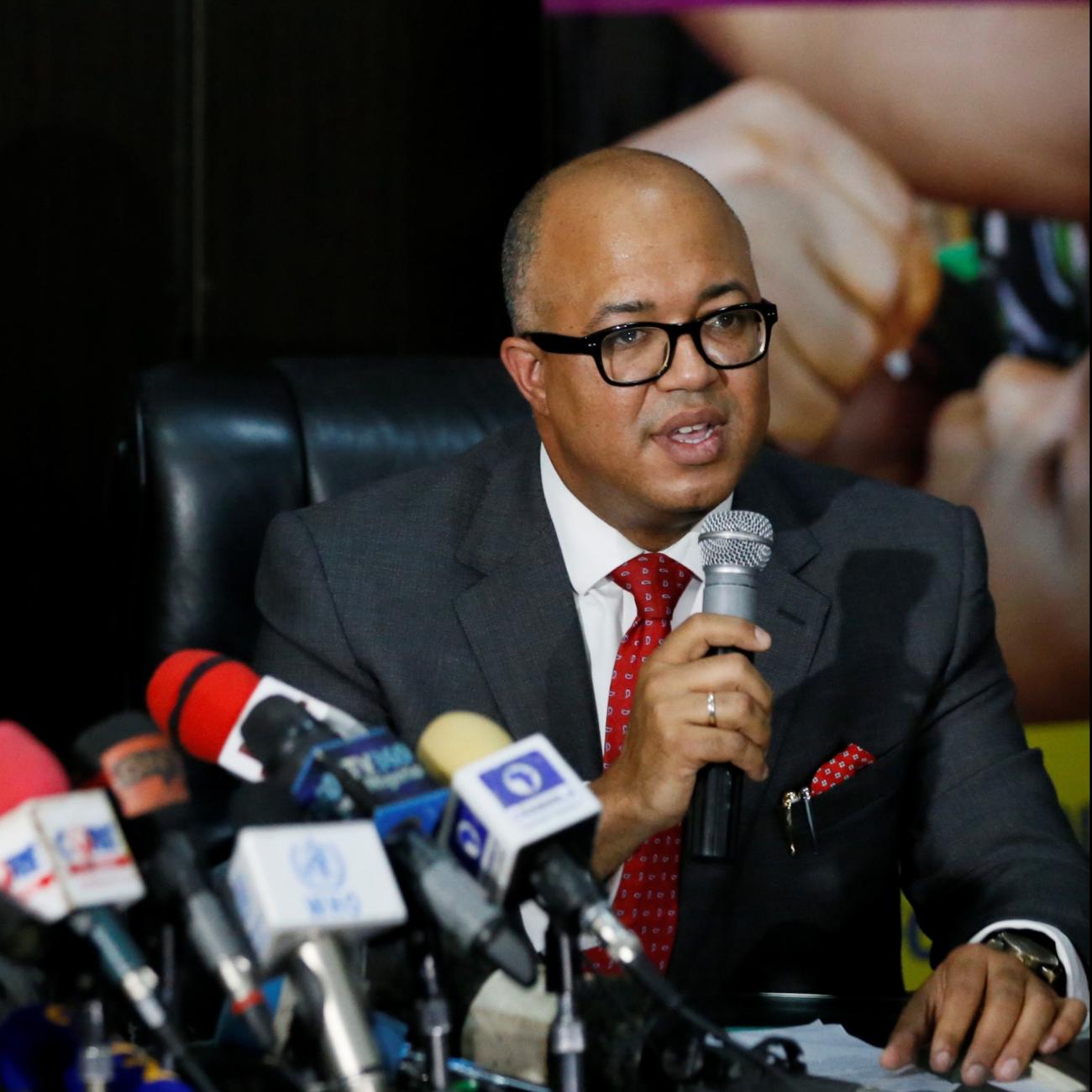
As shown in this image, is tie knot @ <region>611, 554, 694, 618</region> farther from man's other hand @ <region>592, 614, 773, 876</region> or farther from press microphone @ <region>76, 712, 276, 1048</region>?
press microphone @ <region>76, 712, 276, 1048</region>

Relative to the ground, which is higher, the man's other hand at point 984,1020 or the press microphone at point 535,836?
the press microphone at point 535,836

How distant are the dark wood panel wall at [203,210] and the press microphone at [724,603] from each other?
4.11ft

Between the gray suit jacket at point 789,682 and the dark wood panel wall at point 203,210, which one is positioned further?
the dark wood panel wall at point 203,210

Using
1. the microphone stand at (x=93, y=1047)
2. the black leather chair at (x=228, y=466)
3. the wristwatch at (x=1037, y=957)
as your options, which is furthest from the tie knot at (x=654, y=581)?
the microphone stand at (x=93, y=1047)

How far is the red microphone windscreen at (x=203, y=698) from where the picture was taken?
3.39 feet

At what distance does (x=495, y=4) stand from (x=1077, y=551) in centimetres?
157

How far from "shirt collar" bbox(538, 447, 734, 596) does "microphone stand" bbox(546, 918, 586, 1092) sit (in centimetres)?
90

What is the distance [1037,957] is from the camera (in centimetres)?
146

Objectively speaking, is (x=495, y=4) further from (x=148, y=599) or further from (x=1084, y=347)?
(x=148, y=599)

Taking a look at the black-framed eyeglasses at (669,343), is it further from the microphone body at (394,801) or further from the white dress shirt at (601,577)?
the microphone body at (394,801)

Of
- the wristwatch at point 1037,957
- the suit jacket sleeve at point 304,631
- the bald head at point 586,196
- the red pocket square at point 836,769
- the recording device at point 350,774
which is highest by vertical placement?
the bald head at point 586,196

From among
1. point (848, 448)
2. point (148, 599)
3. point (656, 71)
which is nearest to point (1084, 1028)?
point (148, 599)

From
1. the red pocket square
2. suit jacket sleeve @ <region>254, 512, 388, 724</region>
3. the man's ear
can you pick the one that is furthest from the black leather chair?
the red pocket square

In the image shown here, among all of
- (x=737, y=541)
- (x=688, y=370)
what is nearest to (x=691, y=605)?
(x=688, y=370)
